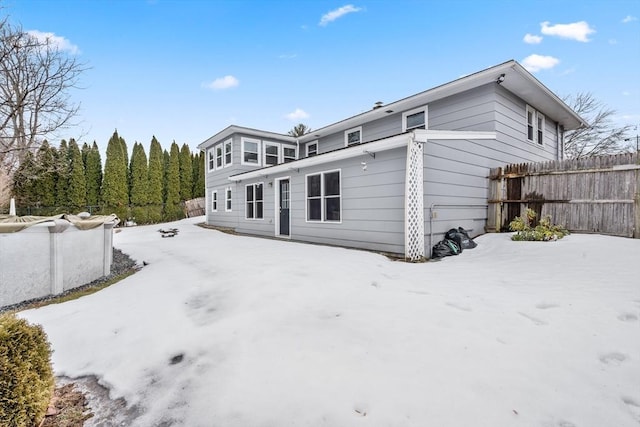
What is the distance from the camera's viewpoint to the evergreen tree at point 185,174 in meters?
20.1

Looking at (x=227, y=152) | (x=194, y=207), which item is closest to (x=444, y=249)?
(x=227, y=152)

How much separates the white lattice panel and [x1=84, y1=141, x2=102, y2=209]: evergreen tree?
19.1m

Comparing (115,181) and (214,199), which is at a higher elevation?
(115,181)

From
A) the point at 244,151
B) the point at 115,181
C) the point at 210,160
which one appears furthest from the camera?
the point at 115,181

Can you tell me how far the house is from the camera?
638cm

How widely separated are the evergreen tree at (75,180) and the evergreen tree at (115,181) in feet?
3.39

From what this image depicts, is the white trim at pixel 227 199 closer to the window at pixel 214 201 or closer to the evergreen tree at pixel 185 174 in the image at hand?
the window at pixel 214 201

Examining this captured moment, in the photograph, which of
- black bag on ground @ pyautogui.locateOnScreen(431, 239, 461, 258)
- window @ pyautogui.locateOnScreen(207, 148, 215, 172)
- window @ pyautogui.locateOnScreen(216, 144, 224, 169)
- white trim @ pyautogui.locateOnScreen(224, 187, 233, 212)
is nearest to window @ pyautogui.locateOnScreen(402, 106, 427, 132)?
black bag on ground @ pyautogui.locateOnScreen(431, 239, 461, 258)

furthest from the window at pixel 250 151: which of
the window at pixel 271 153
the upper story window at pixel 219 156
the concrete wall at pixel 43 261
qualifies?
the concrete wall at pixel 43 261

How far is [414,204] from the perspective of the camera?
20.0 feet

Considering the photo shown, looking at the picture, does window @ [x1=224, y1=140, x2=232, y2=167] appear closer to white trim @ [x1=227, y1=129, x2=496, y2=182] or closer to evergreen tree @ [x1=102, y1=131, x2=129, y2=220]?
white trim @ [x1=227, y1=129, x2=496, y2=182]

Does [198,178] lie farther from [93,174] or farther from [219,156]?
[219,156]

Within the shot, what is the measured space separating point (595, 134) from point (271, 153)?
2062 centimetres

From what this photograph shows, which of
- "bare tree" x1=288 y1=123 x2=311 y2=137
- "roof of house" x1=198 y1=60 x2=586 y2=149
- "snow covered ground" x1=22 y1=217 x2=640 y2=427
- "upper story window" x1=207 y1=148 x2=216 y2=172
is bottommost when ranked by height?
"snow covered ground" x1=22 y1=217 x2=640 y2=427
